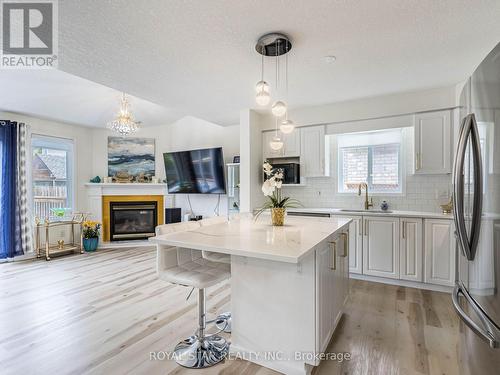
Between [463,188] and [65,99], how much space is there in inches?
209

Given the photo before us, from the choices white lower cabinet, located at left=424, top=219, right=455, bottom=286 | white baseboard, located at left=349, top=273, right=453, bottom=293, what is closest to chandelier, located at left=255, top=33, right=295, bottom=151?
white lower cabinet, located at left=424, top=219, right=455, bottom=286

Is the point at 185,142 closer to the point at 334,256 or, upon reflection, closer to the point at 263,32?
the point at 263,32

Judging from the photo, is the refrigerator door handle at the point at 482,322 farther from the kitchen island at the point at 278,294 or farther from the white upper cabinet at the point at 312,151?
the white upper cabinet at the point at 312,151

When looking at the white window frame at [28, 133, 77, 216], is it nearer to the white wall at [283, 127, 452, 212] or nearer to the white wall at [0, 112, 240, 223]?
the white wall at [0, 112, 240, 223]

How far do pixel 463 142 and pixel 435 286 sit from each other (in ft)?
8.60

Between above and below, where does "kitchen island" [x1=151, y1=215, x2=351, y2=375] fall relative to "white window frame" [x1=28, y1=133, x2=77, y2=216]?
below

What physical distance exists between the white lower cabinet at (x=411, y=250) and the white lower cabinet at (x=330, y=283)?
4.02ft

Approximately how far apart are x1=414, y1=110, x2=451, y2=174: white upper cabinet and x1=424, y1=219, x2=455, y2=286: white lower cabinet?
74 cm

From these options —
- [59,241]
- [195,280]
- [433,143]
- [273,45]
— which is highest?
[273,45]

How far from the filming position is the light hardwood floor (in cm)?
184

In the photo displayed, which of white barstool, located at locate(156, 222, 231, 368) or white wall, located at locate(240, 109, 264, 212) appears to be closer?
white barstool, located at locate(156, 222, 231, 368)

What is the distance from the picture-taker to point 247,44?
2.26 meters

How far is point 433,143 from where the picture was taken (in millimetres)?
3344

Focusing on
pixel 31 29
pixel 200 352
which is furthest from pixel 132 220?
pixel 200 352
